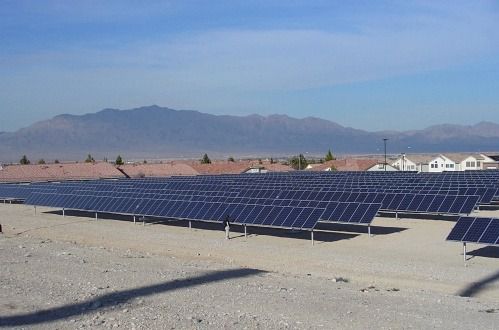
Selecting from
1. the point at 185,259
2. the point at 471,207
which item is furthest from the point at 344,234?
the point at 185,259

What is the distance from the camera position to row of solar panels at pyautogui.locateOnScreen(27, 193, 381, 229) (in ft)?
71.9

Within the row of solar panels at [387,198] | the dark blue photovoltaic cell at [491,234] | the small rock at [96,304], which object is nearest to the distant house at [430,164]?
the row of solar panels at [387,198]

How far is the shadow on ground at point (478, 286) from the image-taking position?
1377cm

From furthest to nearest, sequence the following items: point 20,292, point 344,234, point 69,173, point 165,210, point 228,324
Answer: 1. point 69,173
2. point 165,210
3. point 344,234
4. point 20,292
5. point 228,324

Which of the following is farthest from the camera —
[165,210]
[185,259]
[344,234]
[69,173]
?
[69,173]

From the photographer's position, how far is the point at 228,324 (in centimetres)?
992

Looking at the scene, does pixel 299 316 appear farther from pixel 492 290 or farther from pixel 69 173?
pixel 69 173

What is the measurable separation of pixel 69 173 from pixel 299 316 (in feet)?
205

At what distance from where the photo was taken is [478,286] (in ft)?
47.5

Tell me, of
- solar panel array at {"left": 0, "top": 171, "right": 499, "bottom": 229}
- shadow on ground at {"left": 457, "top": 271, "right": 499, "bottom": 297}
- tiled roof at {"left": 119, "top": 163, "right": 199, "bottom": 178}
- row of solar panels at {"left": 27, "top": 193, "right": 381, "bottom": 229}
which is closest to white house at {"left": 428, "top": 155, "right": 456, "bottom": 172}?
tiled roof at {"left": 119, "top": 163, "right": 199, "bottom": 178}

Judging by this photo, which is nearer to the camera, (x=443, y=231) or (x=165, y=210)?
(x=443, y=231)

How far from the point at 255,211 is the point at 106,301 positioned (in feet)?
39.8

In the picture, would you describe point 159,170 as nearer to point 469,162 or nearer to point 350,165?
point 350,165

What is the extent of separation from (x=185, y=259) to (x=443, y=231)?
10.5 m
